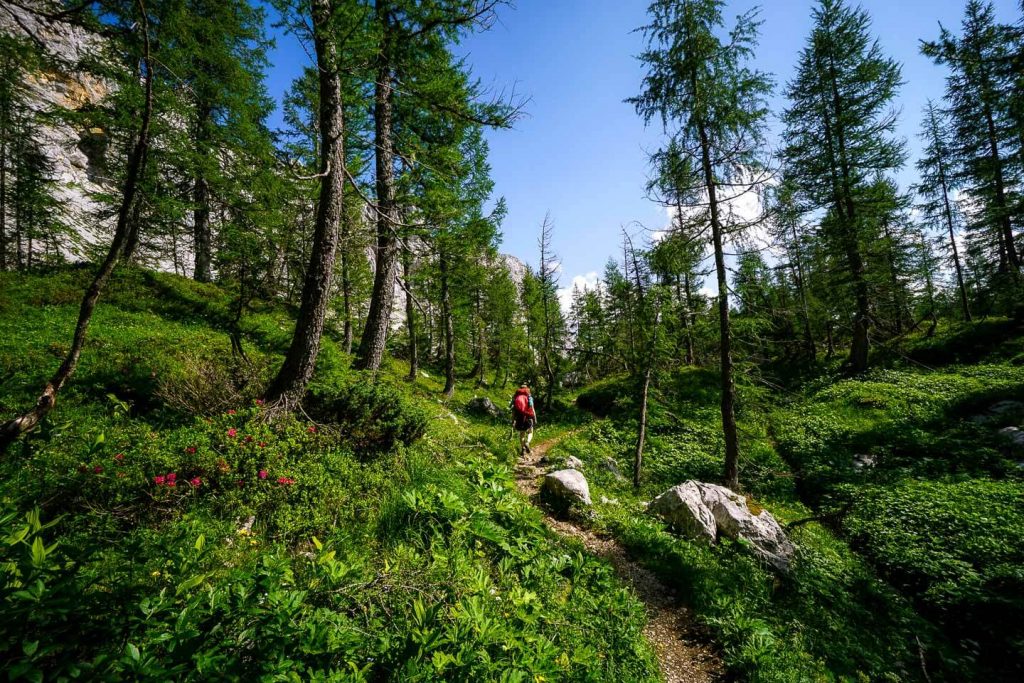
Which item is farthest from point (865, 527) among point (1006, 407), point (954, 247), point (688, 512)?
point (954, 247)

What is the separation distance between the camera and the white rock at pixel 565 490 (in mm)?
7699

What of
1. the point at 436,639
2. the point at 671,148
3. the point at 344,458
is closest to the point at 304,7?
the point at 344,458

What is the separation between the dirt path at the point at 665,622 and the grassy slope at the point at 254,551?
775mm

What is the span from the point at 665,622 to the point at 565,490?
113 inches

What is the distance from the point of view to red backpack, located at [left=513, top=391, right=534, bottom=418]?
10938 mm

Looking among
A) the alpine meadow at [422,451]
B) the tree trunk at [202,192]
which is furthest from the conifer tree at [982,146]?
the tree trunk at [202,192]

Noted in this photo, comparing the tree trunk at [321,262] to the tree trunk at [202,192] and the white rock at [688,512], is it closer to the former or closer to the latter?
the white rock at [688,512]

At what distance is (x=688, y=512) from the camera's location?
774cm

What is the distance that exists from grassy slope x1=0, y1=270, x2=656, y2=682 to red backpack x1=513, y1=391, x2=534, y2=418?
10.8 feet

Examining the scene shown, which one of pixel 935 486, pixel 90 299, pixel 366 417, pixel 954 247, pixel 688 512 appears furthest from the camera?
pixel 954 247

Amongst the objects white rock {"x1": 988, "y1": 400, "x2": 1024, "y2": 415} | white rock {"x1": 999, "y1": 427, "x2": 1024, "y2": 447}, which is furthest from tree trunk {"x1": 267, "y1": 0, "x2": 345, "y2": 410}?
white rock {"x1": 988, "y1": 400, "x2": 1024, "y2": 415}

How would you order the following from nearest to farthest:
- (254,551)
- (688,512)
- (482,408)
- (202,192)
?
(254,551)
(688,512)
(202,192)
(482,408)

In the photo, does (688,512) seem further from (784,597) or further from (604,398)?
(604,398)

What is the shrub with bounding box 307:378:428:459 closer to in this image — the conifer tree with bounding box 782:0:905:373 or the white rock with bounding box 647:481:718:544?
the white rock with bounding box 647:481:718:544
